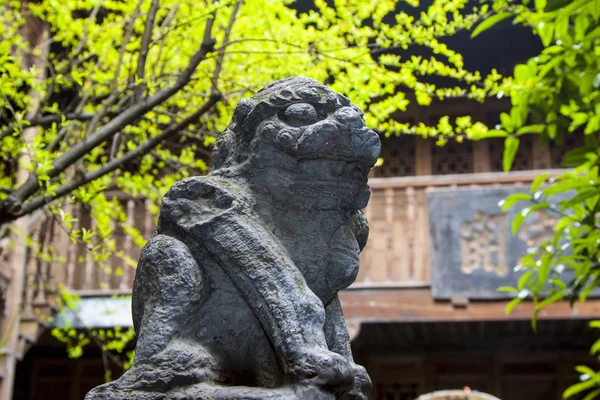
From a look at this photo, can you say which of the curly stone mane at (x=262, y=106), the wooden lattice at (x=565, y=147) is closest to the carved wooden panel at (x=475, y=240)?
the wooden lattice at (x=565, y=147)

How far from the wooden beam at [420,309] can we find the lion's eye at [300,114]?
4.63 meters

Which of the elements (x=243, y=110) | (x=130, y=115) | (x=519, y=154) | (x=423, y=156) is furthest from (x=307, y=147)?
(x=519, y=154)

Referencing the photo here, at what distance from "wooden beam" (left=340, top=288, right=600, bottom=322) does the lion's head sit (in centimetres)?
456

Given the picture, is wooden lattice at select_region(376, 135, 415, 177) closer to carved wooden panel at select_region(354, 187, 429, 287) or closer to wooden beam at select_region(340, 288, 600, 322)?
carved wooden panel at select_region(354, 187, 429, 287)

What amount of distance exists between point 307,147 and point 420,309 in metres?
4.78

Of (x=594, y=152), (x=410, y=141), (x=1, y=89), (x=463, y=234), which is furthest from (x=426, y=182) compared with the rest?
(x=1, y=89)

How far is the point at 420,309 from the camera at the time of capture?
266 inches

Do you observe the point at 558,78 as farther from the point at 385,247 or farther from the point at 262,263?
the point at 385,247

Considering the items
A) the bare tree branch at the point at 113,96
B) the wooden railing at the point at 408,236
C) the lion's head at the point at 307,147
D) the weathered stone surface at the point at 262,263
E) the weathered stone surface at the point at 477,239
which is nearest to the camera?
the weathered stone surface at the point at 262,263

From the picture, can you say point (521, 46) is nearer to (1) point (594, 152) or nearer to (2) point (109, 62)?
(2) point (109, 62)

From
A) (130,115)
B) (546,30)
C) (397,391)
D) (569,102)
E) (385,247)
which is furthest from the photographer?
(397,391)

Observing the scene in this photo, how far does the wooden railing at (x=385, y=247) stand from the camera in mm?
6910

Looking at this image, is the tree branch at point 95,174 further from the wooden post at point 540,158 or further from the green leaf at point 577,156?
the wooden post at point 540,158

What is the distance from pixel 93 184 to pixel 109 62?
1916mm
